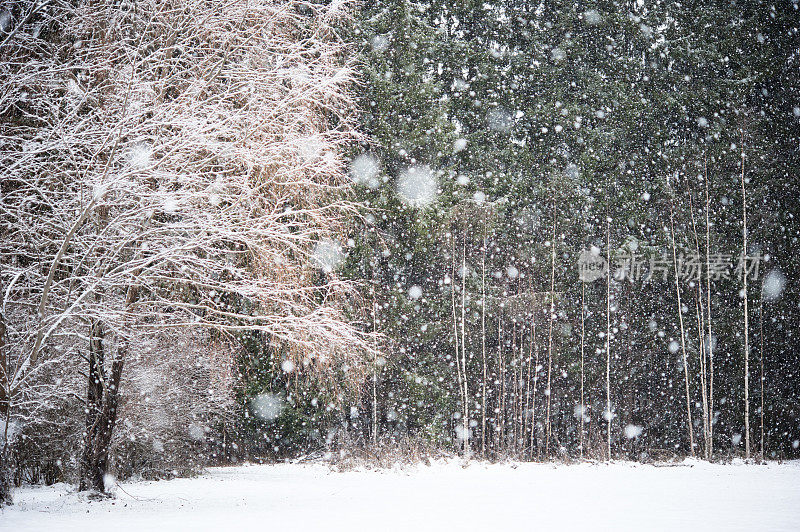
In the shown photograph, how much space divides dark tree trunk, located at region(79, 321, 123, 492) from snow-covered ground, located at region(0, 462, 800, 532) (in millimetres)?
244

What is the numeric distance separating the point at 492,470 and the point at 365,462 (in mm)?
2270

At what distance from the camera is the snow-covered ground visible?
565 centimetres

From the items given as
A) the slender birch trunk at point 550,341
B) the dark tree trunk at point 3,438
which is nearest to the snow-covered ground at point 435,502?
the dark tree trunk at point 3,438

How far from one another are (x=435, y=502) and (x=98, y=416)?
370 cm

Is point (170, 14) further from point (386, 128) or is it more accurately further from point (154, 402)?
point (386, 128)

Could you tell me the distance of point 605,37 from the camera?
68.3 ft

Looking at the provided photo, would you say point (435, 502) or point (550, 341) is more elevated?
point (550, 341)

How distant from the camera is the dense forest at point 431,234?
6.79m

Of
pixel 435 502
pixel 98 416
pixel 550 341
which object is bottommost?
pixel 435 502

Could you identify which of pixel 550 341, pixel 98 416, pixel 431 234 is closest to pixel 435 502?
pixel 98 416

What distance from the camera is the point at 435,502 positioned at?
729cm

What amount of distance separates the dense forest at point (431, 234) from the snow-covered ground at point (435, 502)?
2.58ft

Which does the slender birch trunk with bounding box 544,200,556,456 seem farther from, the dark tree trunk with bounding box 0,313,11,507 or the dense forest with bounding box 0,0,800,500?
the dark tree trunk with bounding box 0,313,11,507

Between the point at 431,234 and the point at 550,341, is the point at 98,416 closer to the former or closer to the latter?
the point at 431,234
